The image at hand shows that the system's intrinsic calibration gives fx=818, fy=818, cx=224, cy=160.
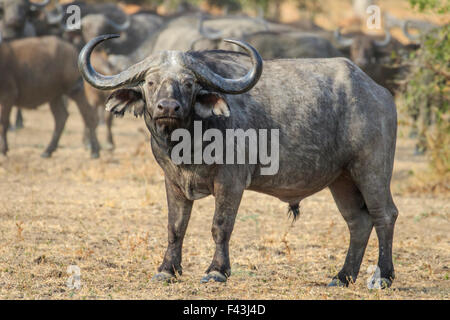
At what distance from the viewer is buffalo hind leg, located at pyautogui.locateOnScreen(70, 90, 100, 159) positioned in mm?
12836

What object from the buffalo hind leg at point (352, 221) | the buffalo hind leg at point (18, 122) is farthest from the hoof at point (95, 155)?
the buffalo hind leg at point (352, 221)

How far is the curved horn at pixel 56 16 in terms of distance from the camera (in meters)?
18.7

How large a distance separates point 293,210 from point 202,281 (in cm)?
114

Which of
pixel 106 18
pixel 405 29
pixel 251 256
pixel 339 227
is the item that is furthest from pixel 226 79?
pixel 106 18

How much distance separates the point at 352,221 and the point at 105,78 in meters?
2.19

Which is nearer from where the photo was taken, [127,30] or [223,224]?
[223,224]

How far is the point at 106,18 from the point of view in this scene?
2084 cm

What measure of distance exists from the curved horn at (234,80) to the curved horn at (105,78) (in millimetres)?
319

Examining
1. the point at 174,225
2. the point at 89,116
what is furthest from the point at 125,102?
the point at 89,116

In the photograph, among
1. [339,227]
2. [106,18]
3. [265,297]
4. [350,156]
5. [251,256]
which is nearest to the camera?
[265,297]

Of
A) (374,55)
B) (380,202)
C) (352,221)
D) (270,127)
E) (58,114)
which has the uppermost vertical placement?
(374,55)

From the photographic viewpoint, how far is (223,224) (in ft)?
18.6

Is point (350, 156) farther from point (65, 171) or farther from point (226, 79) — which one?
point (65, 171)

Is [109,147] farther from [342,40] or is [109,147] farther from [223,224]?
[223,224]
